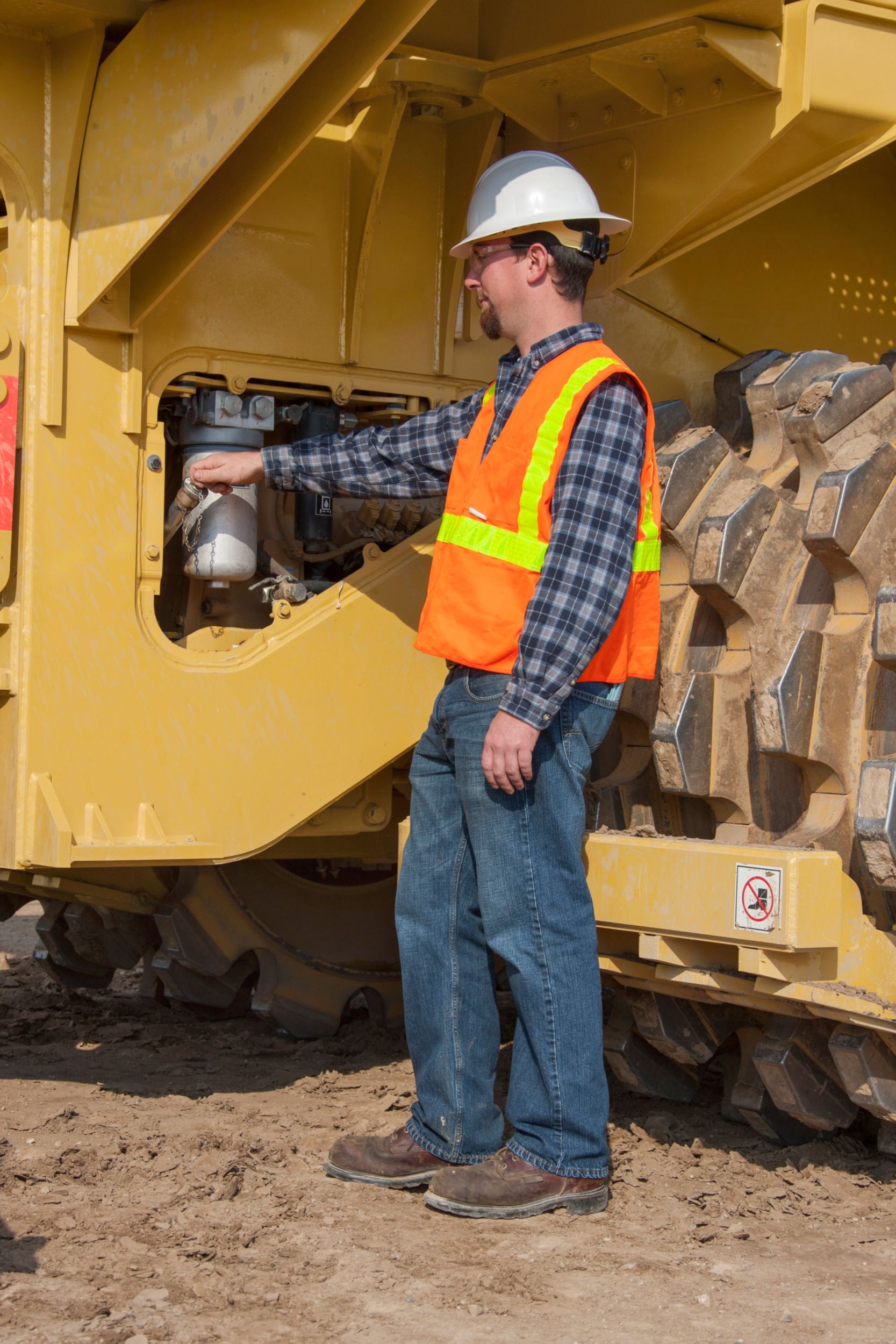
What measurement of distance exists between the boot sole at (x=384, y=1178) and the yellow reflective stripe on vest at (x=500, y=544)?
116 centimetres

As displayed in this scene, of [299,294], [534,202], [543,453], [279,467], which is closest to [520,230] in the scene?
[534,202]

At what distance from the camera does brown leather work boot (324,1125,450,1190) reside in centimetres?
305

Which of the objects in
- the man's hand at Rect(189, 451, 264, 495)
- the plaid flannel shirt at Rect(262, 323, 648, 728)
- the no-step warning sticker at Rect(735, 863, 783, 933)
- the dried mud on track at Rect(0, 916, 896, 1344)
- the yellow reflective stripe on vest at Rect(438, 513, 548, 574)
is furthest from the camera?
the man's hand at Rect(189, 451, 264, 495)

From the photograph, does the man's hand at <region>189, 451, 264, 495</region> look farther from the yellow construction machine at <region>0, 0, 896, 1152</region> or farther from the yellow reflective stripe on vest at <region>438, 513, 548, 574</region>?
the yellow reflective stripe on vest at <region>438, 513, 548, 574</region>

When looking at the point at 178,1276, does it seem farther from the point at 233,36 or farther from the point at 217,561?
the point at 233,36

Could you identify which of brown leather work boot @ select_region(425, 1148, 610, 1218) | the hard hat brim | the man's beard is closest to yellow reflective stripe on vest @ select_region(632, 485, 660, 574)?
the man's beard

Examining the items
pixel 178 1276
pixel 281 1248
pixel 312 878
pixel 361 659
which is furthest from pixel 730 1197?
pixel 312 878

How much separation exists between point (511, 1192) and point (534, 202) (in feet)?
6.04

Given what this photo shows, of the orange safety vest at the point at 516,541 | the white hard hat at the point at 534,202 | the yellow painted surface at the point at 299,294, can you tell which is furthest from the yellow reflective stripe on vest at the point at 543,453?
the yellow painted surface at the point at 299,294

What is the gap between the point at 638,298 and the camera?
12.7ft

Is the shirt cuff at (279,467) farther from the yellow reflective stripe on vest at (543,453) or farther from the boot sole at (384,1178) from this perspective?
the boot sole at (384,1178)

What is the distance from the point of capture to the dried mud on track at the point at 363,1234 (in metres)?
2.35

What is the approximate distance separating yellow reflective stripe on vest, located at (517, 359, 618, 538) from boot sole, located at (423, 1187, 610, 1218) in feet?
3.98

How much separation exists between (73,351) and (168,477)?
0.41 meters
